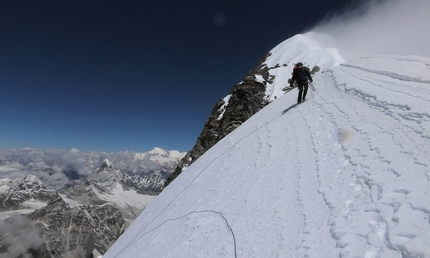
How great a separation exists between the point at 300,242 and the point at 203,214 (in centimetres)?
287

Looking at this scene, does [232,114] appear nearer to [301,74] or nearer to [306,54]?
[301,74]

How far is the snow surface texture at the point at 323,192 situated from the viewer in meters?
3.00

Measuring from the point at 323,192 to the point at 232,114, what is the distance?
37.8 meters

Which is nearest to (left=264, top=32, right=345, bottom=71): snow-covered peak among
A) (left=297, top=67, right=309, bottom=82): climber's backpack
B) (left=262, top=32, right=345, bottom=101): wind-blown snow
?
(left=262, top=32, right=345, bottom=101): wind-blown snow

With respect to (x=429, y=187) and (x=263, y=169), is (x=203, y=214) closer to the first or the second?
(x=263, y=169)

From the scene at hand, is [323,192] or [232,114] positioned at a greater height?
[232,114]

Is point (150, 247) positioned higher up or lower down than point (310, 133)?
lower down

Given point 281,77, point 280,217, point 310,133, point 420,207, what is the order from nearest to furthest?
point 420,207
point 280,217
point 310,133
point 281,77

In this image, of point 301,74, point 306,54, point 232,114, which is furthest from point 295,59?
point 301,74

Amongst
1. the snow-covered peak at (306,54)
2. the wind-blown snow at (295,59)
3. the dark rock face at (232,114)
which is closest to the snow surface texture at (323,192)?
the dark rock face at (232,114)

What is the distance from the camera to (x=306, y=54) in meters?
67.2

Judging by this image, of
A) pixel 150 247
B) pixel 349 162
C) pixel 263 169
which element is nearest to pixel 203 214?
pixel 150 247

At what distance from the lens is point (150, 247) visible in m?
6.11

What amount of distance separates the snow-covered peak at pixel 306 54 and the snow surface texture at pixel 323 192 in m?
51.7
